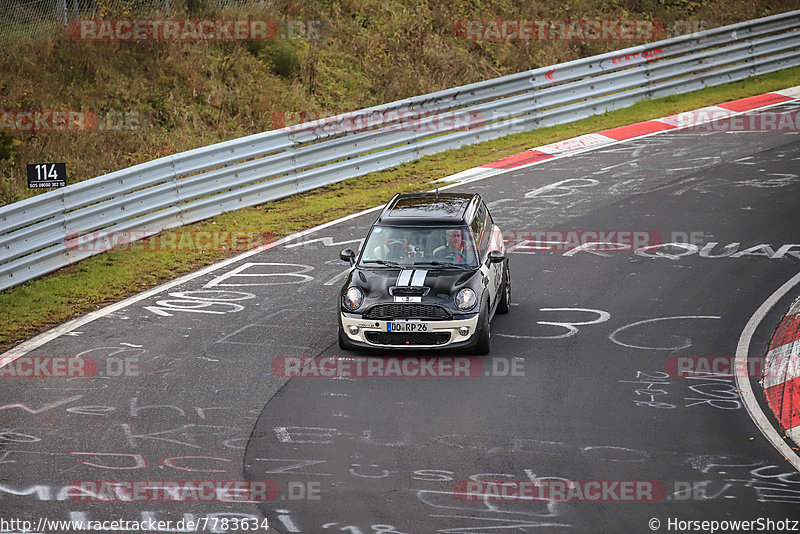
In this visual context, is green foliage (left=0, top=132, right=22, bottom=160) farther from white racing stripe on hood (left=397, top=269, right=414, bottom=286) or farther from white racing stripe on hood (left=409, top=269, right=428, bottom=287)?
white racing stripe on hood (left=409, top=269, right=428, bottom=287)

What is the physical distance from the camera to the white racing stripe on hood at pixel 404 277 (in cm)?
1159

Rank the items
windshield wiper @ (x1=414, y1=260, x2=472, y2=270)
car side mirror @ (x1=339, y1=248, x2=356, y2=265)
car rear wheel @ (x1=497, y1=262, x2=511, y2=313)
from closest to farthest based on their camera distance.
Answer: windshield wiper @ (x1=414, y1=260, x2=472, y2=270), car side mirror @ (x1=339, y1=248, x2=356, y2=265), car rear wheel @ (x1=497, y1=262, x2=511, y2=313)

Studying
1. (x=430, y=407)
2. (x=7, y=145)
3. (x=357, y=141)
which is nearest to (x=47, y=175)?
(x=7, y=145)

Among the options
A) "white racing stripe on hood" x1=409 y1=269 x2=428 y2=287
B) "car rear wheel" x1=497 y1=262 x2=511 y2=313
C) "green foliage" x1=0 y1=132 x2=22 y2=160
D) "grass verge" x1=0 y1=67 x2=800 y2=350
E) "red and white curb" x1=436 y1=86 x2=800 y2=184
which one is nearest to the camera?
"white racing stripe on hood" x1=409 y1=269 x2=428 y2=287

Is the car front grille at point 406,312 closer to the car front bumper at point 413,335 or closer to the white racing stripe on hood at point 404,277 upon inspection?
the car front bumper at point 413,335

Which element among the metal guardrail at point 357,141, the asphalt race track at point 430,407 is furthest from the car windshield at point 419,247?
the metal guardrail at point 357,141

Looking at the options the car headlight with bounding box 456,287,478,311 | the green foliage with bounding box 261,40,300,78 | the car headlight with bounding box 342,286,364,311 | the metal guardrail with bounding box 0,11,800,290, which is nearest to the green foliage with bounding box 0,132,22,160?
the metal guardrail with bounding box 0,11,800,290

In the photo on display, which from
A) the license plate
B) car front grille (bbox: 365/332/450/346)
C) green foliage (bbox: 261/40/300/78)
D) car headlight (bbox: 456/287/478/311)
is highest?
green foliage (bbox: 261/40/300/78)

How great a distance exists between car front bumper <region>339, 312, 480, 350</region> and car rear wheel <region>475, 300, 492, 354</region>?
0.20 feet

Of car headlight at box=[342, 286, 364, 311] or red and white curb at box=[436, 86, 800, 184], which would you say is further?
red and white curb at box=[436, 86, 800, 184]

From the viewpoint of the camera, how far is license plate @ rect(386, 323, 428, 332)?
1138 cm

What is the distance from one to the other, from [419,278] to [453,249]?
76 cm

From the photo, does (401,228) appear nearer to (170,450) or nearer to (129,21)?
(170,450)

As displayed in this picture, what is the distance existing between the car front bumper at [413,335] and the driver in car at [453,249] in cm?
102
